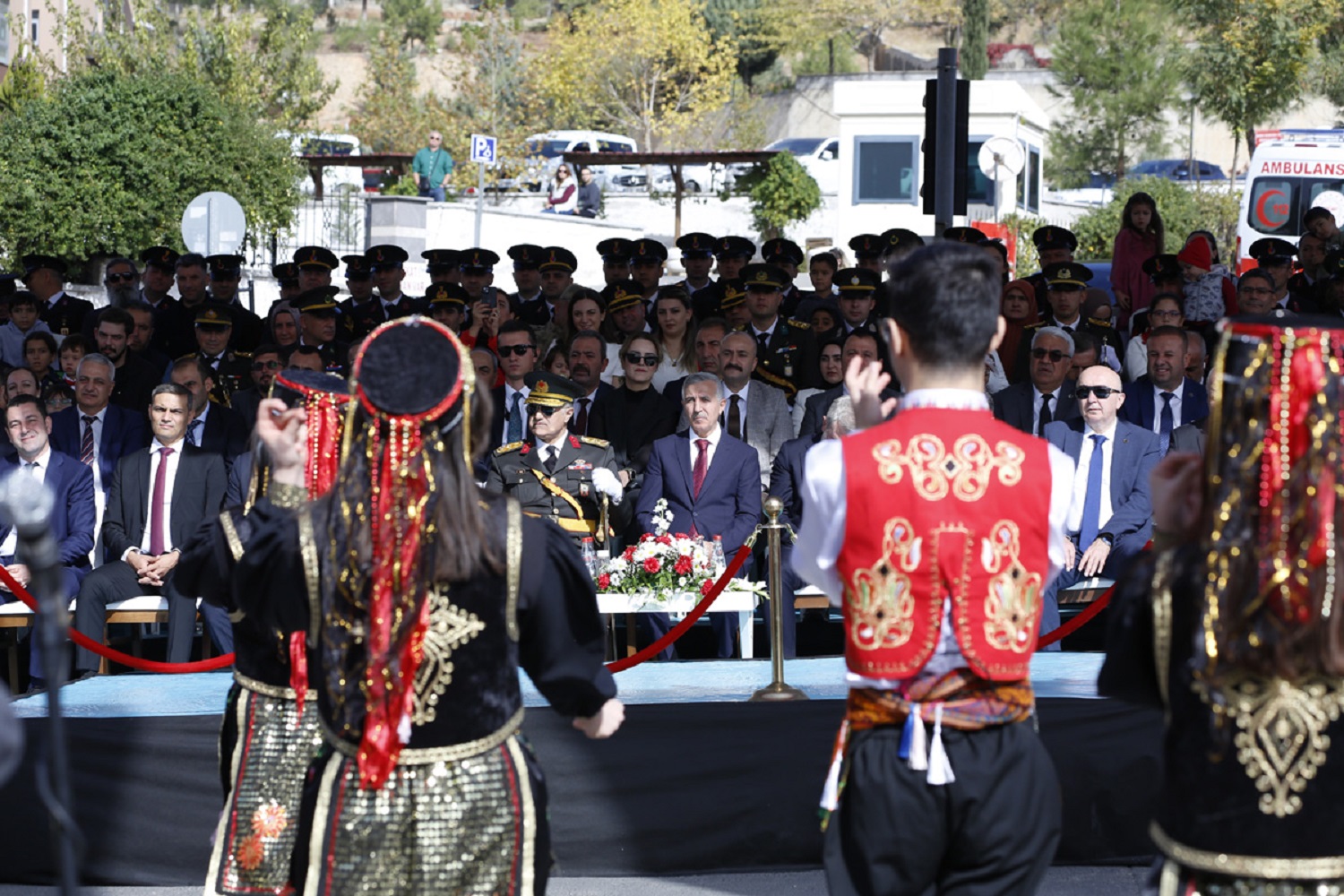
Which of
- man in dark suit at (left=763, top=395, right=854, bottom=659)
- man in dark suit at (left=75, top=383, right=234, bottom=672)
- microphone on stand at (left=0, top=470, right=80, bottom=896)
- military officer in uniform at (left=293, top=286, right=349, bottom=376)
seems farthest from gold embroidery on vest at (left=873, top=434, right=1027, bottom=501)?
military officer in uniform at (left=293, top=286, right=349, bottom=376)

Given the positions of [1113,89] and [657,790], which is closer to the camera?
[657,790]

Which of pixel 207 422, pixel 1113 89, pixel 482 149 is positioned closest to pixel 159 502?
pixel 207 422

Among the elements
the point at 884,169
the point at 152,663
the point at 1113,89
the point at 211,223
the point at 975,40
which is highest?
the point at 975,40

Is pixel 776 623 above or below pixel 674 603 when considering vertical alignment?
above

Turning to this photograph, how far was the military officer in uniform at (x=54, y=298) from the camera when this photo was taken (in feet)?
42.2

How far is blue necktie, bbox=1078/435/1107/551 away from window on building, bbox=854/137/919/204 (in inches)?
948

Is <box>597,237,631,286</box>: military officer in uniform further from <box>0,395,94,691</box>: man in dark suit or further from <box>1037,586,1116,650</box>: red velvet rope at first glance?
<box>1037,586,1116,650</box>: red velvet rope

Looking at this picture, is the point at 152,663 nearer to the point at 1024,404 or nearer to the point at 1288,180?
the point at 1024,404

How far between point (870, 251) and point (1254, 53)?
25359 mm

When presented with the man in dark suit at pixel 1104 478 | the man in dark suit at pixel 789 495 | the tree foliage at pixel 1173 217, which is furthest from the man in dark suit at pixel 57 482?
the tree foliage at pixel 1173 217

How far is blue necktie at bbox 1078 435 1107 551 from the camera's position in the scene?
8469mm

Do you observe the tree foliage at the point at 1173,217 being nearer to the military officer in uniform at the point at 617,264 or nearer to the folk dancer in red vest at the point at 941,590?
the military officer in uniform at the point at 617,264

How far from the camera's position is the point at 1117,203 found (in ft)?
114

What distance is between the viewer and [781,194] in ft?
105
